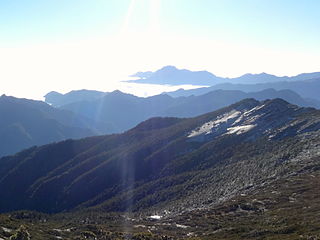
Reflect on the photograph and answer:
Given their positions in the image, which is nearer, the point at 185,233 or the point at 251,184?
the point at 185,233

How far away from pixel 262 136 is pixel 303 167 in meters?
88.4

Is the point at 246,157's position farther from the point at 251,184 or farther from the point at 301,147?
the point at 251,184

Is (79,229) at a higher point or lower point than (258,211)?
higher

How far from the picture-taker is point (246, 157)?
161 m

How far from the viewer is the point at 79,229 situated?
5956cm

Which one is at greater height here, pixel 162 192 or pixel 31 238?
pixel 31 238

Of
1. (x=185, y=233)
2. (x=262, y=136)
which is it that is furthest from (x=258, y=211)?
(x=262, y=136)

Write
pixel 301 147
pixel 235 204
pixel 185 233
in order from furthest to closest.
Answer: pixel 301 147, pixel 235 204, pixel 185 233

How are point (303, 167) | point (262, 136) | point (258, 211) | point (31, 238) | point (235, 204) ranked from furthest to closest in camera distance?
point (262, 136), point (303, 167), point (235, 204), point (258, 211), point (31, 238)

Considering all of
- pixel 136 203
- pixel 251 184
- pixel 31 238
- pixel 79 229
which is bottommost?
pixel 136 203

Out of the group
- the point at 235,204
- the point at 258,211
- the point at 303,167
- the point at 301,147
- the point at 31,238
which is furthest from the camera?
the point at 301,147

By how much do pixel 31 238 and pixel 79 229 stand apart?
17517 mm

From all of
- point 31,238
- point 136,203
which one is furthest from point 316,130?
point 31,238

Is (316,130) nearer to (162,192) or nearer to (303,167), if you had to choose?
(303,167)
